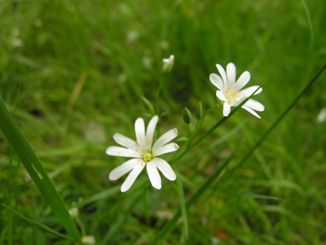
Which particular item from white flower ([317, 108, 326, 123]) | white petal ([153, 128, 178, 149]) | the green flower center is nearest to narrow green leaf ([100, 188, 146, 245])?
the green flower center

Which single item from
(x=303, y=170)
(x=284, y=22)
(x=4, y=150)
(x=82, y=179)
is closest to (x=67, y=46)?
(x=4, y=150)

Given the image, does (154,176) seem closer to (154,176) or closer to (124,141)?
(154,176)

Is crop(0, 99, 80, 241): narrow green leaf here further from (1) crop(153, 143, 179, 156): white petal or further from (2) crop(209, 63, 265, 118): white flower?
(2) crop(209, 63, 265, 118): white flower

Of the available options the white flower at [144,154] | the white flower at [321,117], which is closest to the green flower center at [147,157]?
the white flower at [144,154]

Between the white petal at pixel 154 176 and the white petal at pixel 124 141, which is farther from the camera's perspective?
the white petal at pixel 124 141

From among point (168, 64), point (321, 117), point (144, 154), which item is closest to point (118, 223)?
point (144, 154)

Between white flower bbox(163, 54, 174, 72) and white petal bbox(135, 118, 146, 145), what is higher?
white flower bbox(163, 54, 174, 72)

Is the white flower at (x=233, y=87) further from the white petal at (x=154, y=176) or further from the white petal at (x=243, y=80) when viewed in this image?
the white petal at (x=154, y=176)
